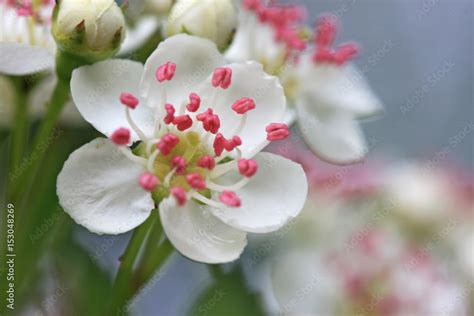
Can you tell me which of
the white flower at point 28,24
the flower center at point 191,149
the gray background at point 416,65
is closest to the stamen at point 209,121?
the flower center at point 191,149

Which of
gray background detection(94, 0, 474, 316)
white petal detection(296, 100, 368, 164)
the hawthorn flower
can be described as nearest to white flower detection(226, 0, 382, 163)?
white petal detection(296, 100, 368, 164)

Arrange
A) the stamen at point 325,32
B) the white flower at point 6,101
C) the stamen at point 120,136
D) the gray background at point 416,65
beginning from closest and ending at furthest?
the stamen at point 120,136
the white flower at point 6,101
the stamen at point 325,32
the gray background at point 416,65

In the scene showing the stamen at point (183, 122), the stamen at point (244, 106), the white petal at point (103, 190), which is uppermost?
the stamen at point (244, 106)

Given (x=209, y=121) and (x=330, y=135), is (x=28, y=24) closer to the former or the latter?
(x=209, y=121)

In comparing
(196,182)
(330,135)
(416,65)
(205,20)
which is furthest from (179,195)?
(416,65)

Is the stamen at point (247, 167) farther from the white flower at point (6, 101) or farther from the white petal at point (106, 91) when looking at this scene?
the white flower at point (6, 101)

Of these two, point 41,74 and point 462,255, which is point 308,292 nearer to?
point 462,255

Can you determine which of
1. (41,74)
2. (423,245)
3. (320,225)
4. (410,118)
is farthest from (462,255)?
(410,118)

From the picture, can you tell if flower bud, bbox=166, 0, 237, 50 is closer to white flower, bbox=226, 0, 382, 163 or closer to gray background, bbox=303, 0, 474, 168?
white flower, bbox=226, 0, 382, 163
